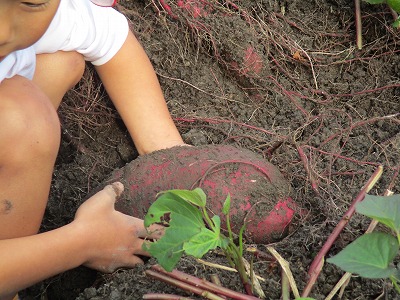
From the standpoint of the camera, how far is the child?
1.34 metres

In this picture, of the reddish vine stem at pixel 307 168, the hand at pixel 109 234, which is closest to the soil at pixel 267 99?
the reddish vine stem at pixel 307 168

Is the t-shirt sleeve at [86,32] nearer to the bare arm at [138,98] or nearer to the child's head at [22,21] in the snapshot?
the bare arm at [138,98]

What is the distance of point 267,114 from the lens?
1.95 metres

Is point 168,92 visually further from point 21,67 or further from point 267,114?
point 21,67

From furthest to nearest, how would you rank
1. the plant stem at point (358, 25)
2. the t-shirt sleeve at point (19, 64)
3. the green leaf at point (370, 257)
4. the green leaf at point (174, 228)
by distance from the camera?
1. the plant stem at point (358, 25)
2. the t-shirt sleeve at point (19, 64)
3. the green leaf at point (174, 228)
4. the green leaf at point (370, 257)

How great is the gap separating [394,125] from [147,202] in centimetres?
71

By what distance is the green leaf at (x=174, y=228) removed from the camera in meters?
1.14

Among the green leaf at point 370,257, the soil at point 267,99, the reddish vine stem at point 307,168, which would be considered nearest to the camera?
the green leaf at point 370,257

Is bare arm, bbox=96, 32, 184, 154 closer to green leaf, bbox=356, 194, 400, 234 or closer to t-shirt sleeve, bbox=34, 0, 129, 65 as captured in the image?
t-shirt sleeve, bbox=34, 0, 129, 65

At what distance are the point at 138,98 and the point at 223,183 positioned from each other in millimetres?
367


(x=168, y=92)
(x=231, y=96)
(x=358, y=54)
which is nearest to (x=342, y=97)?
(x=358, y=54)

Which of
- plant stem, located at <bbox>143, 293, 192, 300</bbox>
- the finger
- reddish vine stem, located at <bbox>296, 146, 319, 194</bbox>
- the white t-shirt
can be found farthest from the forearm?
reddish vine stem, located at <bbox>296, 146, 319, 194</bbox>

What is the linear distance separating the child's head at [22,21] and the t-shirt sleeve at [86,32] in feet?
1.22

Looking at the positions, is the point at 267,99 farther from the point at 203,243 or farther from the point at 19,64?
the point at 203,243
